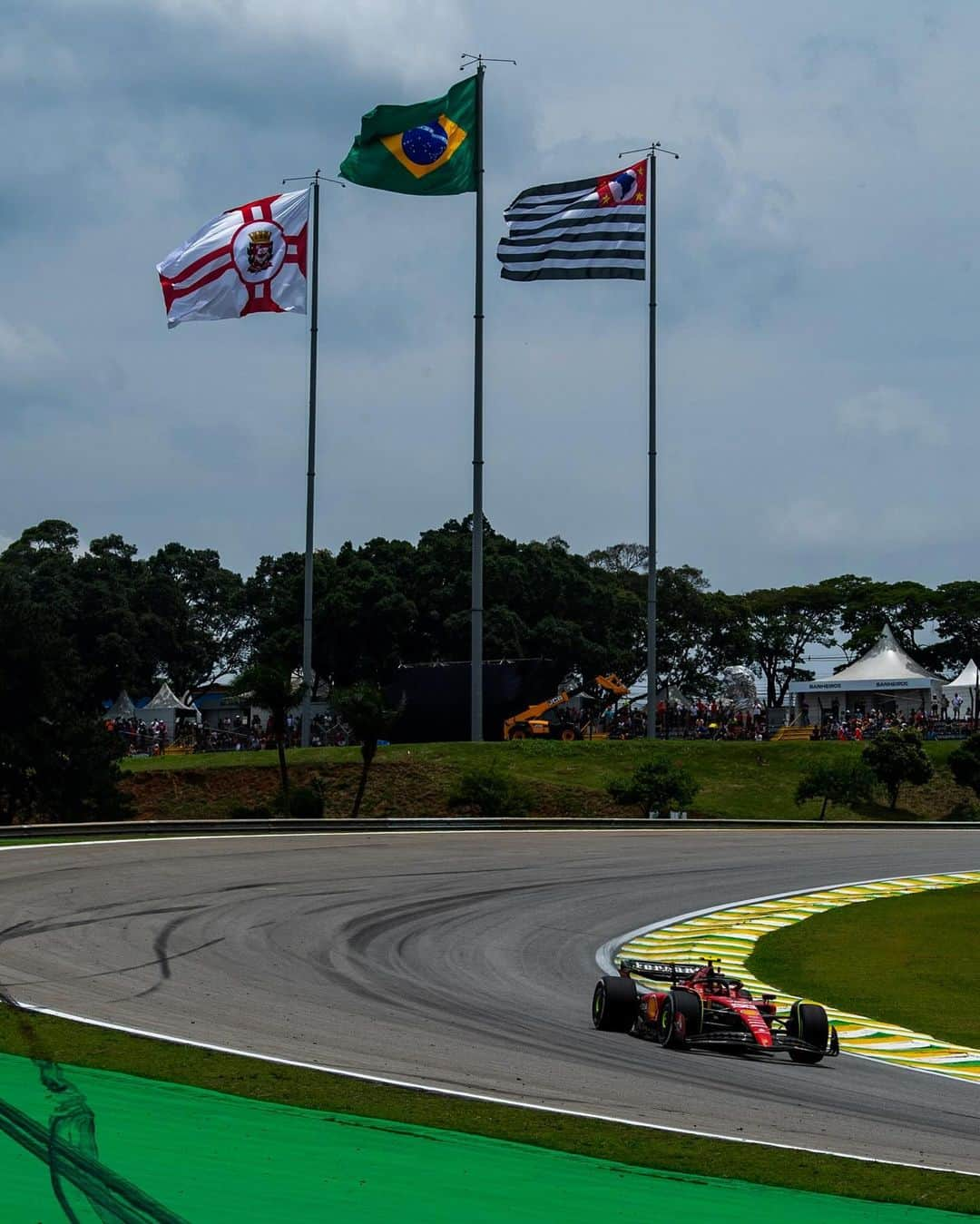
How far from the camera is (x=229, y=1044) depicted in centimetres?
1239

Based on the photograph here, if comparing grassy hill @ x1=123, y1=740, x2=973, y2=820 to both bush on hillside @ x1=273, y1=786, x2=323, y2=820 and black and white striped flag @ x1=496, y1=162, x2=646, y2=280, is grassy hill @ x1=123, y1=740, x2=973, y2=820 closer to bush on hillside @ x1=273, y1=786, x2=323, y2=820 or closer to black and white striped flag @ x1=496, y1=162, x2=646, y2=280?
bush on hillside @ x1=273, y1=786, x2=323, y2=820

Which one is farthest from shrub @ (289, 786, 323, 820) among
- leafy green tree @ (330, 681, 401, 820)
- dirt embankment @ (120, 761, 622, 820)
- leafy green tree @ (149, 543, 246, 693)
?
leafy green tree @ (149, 543, 246, 693)

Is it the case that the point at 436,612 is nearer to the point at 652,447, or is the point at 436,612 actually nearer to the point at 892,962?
the point at 652,447

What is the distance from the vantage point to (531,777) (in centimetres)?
5400

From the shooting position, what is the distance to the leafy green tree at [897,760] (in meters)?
53.3

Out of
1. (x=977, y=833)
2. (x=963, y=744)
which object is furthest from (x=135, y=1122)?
(x=963, y=744)

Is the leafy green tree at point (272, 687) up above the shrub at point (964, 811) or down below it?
above

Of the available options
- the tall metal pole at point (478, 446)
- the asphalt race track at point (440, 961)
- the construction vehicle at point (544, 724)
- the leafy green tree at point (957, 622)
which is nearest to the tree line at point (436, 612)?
the leafy green tree at point (957, 622)

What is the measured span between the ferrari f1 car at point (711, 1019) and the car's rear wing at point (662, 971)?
0.11 ft

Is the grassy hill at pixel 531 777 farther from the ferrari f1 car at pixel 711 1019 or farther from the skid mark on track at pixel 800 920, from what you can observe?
the ferrari f1 car at pixel 711 1019

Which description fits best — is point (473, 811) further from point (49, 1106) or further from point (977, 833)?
point (49, 1106)

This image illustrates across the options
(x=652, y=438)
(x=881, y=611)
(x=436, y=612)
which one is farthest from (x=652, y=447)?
(x=881, y=611)

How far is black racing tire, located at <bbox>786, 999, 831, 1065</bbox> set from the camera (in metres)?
13.5

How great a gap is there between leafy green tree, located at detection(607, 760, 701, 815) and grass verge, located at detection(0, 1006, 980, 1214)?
39.2 m
